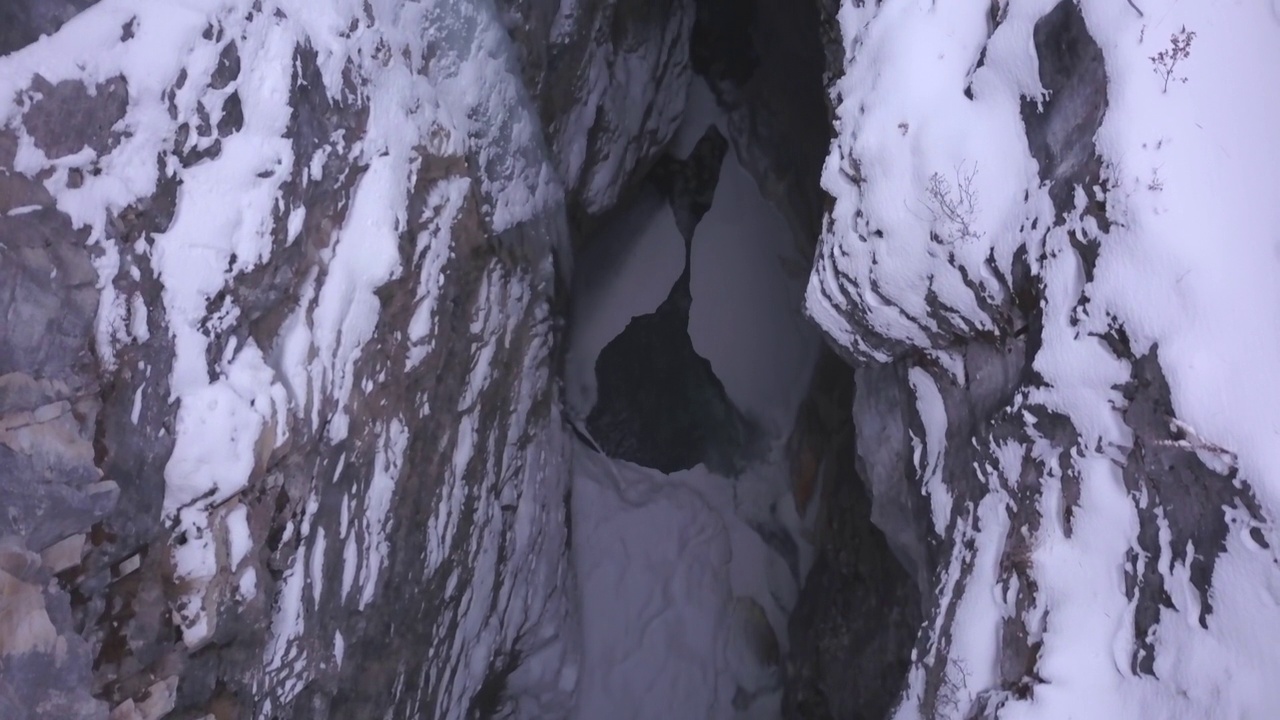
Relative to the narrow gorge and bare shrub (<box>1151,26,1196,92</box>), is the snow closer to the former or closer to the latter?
the narrow gorge

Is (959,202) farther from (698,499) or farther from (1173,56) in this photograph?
(698,499)

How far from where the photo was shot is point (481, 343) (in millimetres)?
2865

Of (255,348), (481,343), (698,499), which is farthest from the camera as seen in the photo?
(698,499)

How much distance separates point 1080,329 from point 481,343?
1872mm

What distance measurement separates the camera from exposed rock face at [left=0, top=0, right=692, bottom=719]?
147 cm

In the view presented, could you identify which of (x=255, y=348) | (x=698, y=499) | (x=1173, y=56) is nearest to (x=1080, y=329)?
(x=1173, y=56)

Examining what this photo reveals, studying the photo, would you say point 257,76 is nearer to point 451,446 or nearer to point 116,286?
point 116,286

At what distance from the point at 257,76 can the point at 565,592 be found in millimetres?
2759

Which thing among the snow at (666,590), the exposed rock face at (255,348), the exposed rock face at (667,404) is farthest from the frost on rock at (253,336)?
the exposed rock face at (667,404)

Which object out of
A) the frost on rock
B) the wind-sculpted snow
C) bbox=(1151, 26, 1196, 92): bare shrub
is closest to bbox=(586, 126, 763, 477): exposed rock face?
the frost on rock

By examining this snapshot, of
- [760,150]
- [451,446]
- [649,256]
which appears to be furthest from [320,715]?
[760,150]

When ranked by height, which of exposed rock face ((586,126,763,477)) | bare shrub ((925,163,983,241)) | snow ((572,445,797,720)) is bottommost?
snow ((572,445,797,720))

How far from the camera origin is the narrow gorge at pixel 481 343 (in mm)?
1446

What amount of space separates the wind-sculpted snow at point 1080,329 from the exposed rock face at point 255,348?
1233 mm
